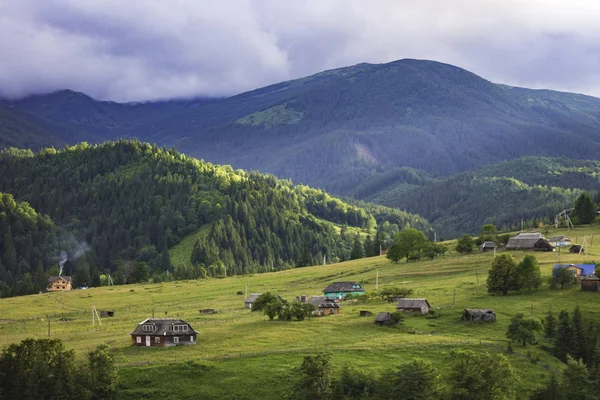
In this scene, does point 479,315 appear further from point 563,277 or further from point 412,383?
point 412,383

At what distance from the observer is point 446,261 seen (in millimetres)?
173750

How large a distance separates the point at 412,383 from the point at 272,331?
Answer: 1210 inches

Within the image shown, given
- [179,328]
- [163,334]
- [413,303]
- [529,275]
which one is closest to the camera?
[163,334]

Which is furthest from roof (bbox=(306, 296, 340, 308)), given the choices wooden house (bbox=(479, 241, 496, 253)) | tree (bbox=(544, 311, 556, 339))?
wooden house (bbox=(479, 241, 496, 253))

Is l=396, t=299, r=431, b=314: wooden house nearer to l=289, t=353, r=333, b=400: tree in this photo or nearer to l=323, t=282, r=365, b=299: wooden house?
l=323, t=282, r=365, b=299: wooden house

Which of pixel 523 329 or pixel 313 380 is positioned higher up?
pixel 523 329

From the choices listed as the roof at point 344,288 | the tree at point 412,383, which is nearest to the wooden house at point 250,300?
the roof at point 344,288

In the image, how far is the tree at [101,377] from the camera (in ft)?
268

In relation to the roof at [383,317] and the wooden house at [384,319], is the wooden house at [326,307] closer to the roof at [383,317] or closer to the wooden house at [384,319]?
the roof at [383,317]

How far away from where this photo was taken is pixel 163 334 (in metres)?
101

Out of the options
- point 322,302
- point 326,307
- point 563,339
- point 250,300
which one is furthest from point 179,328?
point 563,339

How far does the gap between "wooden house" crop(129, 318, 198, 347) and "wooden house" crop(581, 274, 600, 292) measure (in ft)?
223

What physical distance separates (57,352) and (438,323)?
55.8 meters

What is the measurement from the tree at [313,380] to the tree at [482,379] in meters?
14.6
